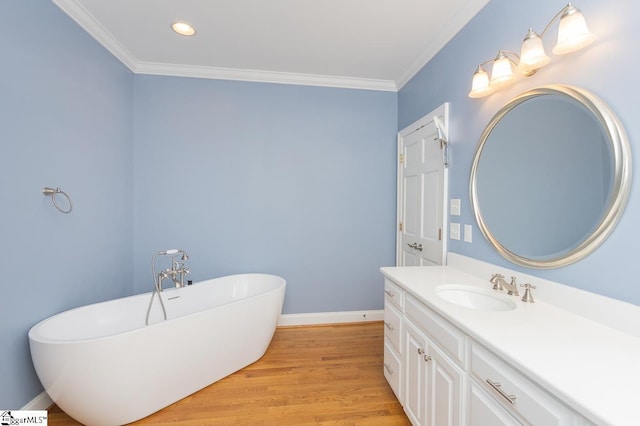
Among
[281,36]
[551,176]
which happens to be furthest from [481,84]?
[281,36]

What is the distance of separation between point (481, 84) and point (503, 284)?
45.8 inches

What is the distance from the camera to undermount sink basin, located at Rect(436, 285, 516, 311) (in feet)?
4.70

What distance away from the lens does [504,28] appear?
158 centimetres

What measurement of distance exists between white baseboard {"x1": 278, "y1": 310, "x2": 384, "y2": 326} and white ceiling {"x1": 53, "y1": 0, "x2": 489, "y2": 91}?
101 inches

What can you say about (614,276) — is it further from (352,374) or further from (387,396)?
(352,374)

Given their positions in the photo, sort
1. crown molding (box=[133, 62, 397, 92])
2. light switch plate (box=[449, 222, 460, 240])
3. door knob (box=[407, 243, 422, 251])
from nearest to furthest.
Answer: light switch plate (box=[449, 222, 460, 240]), door knob (box=[407, 243, 422, 251]), crown molding (box=[133, 62, 397, 92])

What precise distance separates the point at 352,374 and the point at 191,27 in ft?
9.83

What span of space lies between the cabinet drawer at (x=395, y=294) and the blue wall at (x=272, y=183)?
1.21 metres

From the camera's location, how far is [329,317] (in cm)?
306

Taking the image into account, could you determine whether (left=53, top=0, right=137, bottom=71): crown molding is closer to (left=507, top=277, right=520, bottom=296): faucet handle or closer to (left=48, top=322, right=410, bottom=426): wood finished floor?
(left=48, top=322, right=410, bottom=426): wood finished floor

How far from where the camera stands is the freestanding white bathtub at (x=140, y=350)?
1.42 meters

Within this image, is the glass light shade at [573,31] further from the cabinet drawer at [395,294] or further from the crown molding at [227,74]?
the crown molding at [227,74]

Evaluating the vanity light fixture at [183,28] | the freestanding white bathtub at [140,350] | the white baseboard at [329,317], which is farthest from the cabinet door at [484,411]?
the vanity light fixture at [183,28]

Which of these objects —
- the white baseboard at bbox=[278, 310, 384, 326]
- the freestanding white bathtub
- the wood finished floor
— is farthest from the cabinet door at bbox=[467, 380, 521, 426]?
the white baseboard at bbox=[278, 310, 384, 326]
